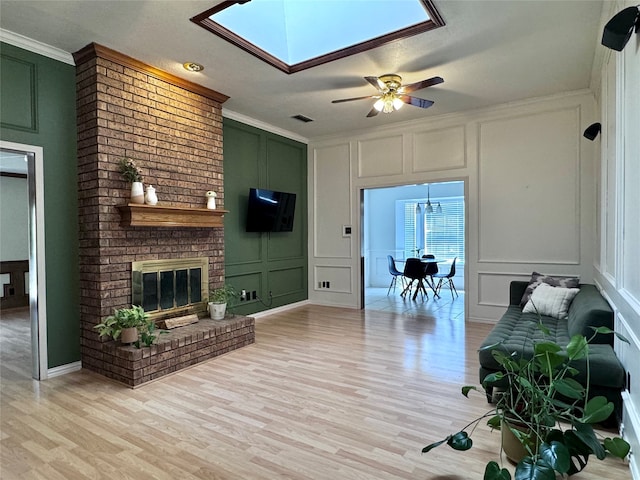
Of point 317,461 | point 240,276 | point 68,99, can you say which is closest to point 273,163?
point 240,276

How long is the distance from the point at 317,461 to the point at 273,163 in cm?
476

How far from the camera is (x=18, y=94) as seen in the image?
3168 millimetres

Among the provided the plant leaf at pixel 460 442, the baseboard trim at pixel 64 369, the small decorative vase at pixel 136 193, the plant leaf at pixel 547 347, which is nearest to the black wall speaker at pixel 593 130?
the plant leaf at pixel 547 347

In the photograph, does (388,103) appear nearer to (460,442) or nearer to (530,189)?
(530,189)

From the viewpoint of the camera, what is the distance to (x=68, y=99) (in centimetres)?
349

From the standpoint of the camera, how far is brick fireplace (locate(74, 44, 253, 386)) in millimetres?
3393

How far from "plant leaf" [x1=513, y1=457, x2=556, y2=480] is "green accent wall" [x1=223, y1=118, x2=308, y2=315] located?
4.29 meters

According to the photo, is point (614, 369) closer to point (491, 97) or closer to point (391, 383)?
point (391, 383)

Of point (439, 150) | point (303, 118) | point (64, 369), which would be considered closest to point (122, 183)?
point (64, 369)

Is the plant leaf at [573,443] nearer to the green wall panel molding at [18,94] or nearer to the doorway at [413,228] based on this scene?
the green wall panel molding at [18,94]

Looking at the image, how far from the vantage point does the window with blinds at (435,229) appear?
9062 mm

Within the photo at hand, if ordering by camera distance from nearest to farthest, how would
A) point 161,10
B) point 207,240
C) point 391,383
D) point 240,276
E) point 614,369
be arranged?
1. point 614,369
2. point 161,10
3. point 391,383
4. point 207,240
5. point 240,276

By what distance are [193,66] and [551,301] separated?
14.5 feet

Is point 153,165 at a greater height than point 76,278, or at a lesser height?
greater
